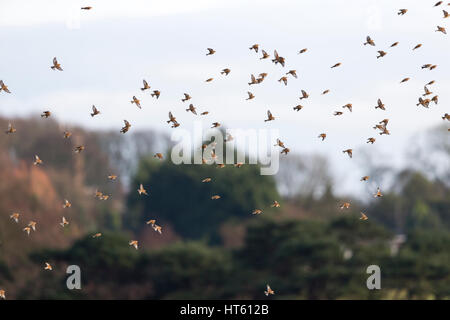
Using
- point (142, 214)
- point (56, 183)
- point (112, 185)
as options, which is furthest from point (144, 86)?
point (112, 185)

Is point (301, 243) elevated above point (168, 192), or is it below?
below

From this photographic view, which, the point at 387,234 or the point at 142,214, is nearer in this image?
the point at 387,234

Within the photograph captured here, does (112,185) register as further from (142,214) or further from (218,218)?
(218,218)
